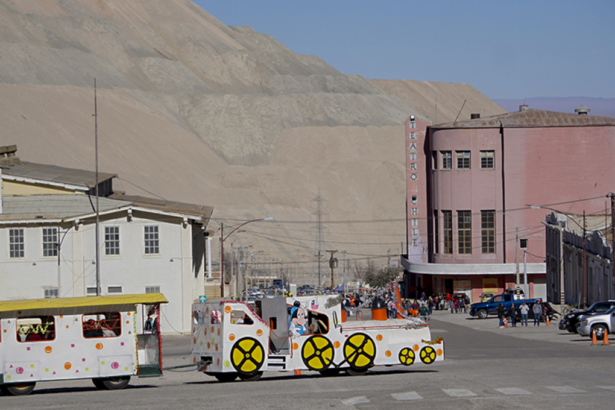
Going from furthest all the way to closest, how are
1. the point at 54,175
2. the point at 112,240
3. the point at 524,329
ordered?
1. the point at 54,175
2. the point at 112,240
3. the point at 524,329

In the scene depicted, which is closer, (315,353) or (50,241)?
(315,353)

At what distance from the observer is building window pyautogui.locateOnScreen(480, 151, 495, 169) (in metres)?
73.0

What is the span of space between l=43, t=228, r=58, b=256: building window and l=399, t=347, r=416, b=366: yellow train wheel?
1056 inches

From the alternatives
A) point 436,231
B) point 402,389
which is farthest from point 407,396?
point 436,231

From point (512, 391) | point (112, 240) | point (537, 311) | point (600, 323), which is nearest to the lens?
point (512, 391)

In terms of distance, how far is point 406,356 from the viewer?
21.0m

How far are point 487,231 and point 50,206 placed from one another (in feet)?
126

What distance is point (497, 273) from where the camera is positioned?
7131 cm

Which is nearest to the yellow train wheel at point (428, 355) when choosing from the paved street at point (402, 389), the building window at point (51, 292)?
the paved street at point (402, 389)

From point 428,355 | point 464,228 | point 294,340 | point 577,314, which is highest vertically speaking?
point 464,228

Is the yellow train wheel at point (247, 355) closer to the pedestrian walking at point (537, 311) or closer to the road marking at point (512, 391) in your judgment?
the road marking at point (512, 391)

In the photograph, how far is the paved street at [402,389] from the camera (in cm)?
1533

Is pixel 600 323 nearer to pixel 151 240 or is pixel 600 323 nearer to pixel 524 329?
pixel 524 329

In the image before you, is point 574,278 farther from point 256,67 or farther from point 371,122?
point 256,67
